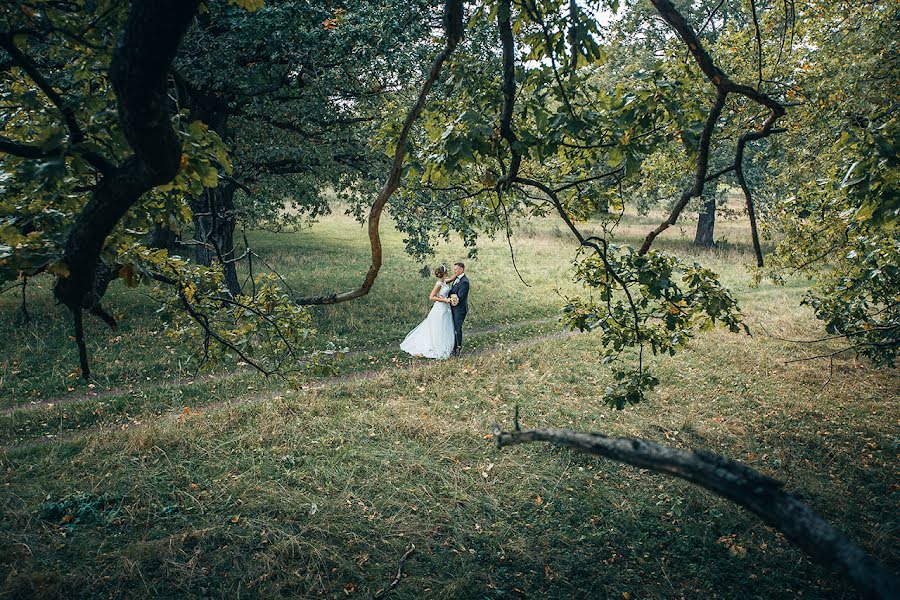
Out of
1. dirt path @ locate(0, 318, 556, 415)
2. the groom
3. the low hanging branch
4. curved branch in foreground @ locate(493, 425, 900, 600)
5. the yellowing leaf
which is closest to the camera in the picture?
curved branch in foreground @ locate(493, 425, 900, 600)

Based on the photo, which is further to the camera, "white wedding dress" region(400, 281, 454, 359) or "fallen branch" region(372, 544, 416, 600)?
"white wedding dress" region(400, 281, 454, 359)

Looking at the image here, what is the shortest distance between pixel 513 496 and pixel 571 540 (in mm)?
1015

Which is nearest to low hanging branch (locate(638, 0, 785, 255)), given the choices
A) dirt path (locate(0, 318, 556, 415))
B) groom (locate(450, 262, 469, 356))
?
groom (locate(450, 262, 469, 356))

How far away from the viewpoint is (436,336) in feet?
43.4

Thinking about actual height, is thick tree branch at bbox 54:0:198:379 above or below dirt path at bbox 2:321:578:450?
above

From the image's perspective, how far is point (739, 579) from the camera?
5.62m

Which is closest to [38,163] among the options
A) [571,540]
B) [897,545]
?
[571,540]

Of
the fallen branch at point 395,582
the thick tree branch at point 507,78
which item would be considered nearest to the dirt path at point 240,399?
the fallen branch at point 395,582

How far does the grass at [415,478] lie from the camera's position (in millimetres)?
5430

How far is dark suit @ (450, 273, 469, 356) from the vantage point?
13.0 m

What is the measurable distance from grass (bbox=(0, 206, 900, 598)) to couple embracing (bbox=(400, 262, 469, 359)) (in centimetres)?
66

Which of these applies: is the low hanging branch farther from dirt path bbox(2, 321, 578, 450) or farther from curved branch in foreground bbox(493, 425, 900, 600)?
dirt path bbox(2, 321, 578, 450)

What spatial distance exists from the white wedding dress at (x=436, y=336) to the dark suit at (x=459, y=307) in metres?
0.16

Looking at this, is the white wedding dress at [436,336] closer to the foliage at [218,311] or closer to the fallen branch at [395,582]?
the foliage at [218,311]
